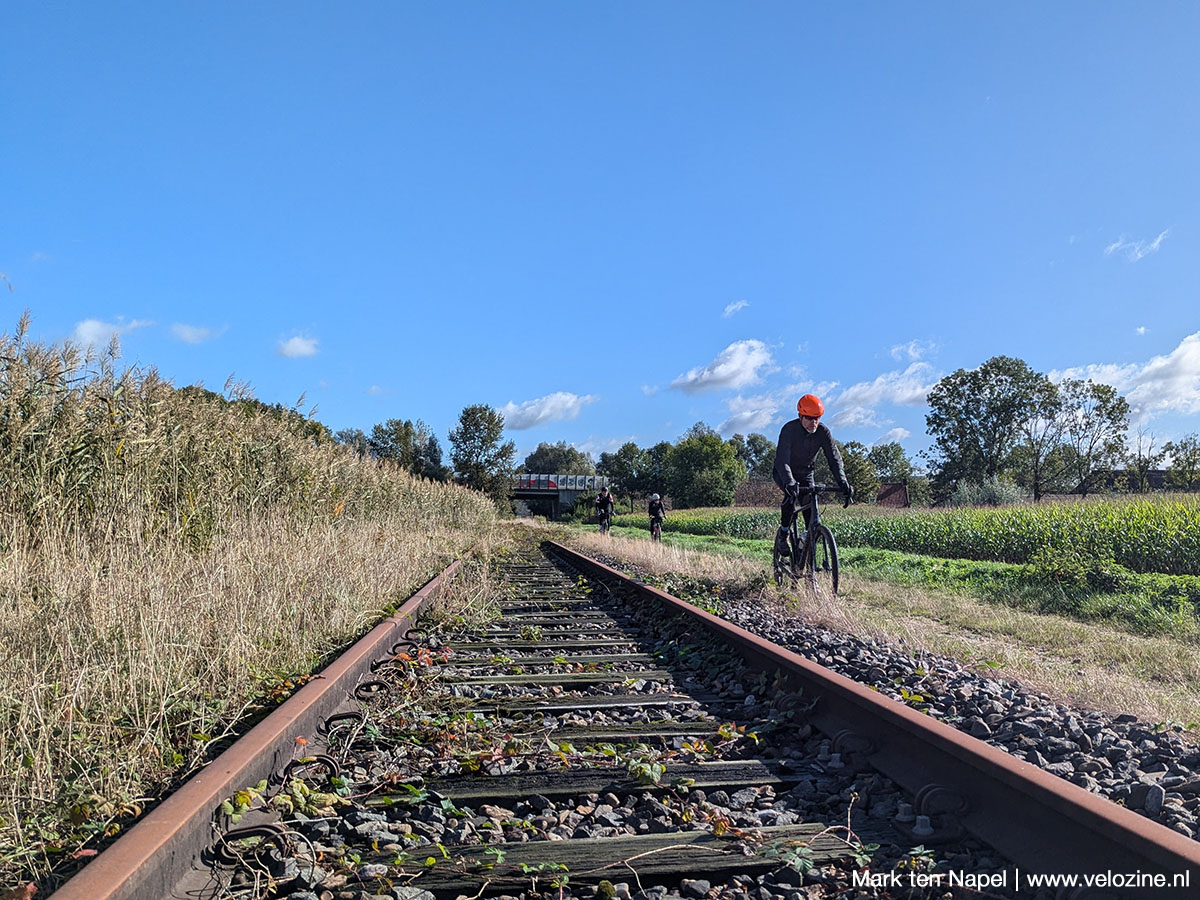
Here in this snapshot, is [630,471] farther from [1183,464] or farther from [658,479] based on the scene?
[1183,464]

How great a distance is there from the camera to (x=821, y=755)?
3215 mm

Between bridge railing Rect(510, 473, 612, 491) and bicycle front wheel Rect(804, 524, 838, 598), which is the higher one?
bridge railing Rect(510, 473, 612, 491)

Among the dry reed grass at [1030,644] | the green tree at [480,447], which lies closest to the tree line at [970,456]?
the green tree at [480,447]

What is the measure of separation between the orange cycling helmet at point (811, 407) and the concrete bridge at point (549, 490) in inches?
2619

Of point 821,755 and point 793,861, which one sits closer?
point 793,861

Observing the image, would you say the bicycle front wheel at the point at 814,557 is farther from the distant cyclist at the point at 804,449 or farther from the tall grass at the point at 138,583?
the tall grass at the point at 138,583

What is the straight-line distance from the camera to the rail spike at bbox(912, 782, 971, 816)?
8.23 ft

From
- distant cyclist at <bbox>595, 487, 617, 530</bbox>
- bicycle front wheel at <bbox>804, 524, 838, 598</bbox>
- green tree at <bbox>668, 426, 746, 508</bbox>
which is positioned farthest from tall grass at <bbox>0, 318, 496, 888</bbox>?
green tree at <bbox>668, 426, 746, 508</bbox>

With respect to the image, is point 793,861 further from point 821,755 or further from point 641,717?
point 641,717

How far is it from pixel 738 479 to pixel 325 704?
7776 centimetres

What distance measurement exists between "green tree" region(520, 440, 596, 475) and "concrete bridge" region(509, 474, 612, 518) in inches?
1839

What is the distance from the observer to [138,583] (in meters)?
4.18

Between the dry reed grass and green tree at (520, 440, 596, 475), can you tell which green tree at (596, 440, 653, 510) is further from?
A: the dry reed grass

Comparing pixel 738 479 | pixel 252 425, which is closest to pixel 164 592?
pixel 252 425
